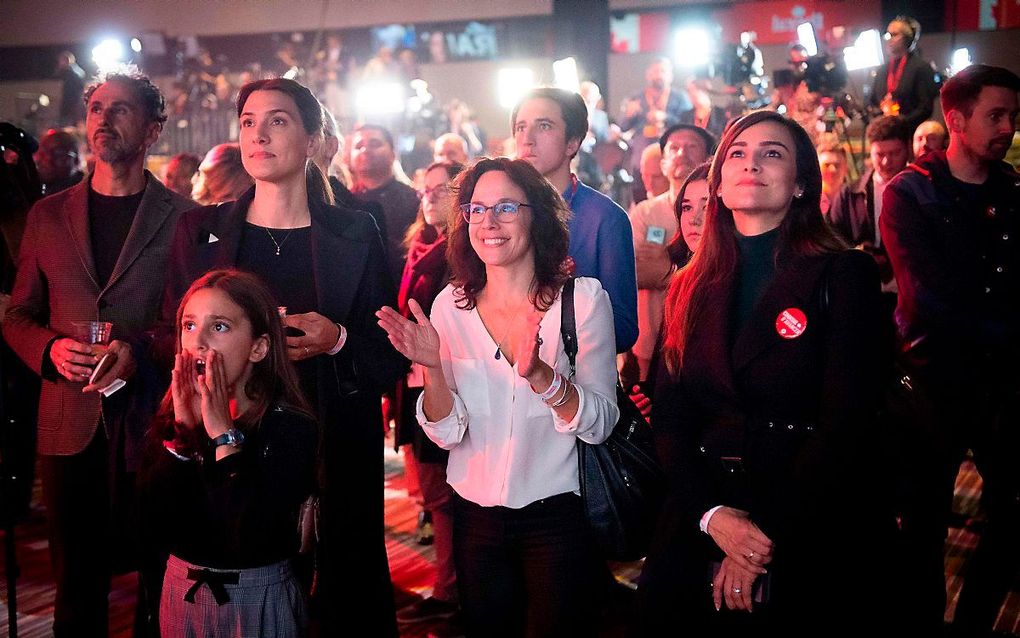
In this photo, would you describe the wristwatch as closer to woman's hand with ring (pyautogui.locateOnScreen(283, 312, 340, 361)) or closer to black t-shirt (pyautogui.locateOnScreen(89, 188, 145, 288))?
woman's hand with ring (pyautogui.locateOnScreen(283, 312, 340, 361))

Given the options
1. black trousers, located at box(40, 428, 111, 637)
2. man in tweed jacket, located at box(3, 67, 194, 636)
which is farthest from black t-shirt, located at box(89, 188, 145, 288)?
black trousers, located at box(40, 428, 111, 637)

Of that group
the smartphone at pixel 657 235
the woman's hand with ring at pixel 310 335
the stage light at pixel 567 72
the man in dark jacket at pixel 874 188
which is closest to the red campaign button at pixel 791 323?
the woman's hand with ring at pixel 310 335

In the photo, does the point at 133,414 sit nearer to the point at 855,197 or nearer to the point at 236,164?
the point at 236,164

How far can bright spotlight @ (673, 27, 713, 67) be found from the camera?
1288 cm

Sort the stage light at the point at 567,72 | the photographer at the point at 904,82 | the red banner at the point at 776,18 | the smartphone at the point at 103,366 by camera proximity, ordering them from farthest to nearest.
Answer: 1. the red banner at the point at 776,18
2. the photographer at the point at 904,82
3. the stage light at the point at 567,72
4. the smartphone at the point at 103,366

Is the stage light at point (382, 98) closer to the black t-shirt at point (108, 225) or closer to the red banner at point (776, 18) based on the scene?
the red banner at point (776, 18)

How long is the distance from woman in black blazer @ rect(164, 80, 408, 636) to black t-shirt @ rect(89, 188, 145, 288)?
0.35 metres

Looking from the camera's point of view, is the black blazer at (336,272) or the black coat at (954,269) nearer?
the black blazer at (336,272)

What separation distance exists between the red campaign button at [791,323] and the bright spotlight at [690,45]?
11.0 metres

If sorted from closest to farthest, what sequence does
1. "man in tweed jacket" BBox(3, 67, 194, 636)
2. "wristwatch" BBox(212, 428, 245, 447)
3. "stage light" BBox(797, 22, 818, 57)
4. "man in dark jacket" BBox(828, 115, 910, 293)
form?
"wristwatch" BBox(212, 428, 245, 447)
"man in tweed jacket" BBox(3, 67, 194, 636)
"man in dark jacket" BBox(828, 115, 910, 293)
"stage light" BBox(797, 22, 818, 57)

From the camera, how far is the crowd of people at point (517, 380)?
6.76 feet

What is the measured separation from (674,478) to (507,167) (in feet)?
2.94

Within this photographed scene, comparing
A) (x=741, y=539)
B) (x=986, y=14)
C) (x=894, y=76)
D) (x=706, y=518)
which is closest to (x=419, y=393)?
(x=706, y=518)

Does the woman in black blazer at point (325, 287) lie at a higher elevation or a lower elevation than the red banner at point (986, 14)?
lower
